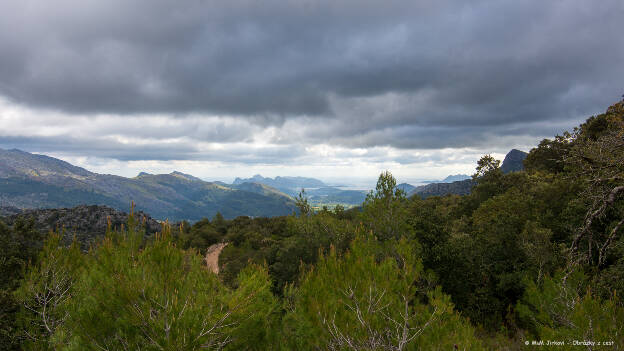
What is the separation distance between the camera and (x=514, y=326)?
19109mm

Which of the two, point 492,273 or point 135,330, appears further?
point 492,273

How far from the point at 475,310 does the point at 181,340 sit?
79.8 ft

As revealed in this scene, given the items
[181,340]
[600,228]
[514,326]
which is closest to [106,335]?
[181,340]

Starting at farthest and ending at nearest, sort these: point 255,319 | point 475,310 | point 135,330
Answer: point 475,310
point 255,319
point 135,330

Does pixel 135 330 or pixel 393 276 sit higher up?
pixel 393 276

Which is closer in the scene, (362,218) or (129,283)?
(129,283)

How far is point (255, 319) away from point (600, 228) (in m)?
23.6

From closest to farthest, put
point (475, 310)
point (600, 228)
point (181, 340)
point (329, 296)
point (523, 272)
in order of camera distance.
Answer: point (181, 340) < point (329, 296) < point (600, 228) < point (523, 272) < point (475, 310)

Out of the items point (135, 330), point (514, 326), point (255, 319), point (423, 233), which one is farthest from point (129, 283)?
point (514, 326)

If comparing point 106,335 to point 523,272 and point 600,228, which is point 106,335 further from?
point 600,228

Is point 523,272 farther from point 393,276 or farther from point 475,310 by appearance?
point 393,276

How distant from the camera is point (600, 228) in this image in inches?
717

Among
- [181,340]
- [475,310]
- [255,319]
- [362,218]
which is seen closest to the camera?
[181,340]

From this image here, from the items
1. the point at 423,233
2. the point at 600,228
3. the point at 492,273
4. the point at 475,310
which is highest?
the point at 600,228
